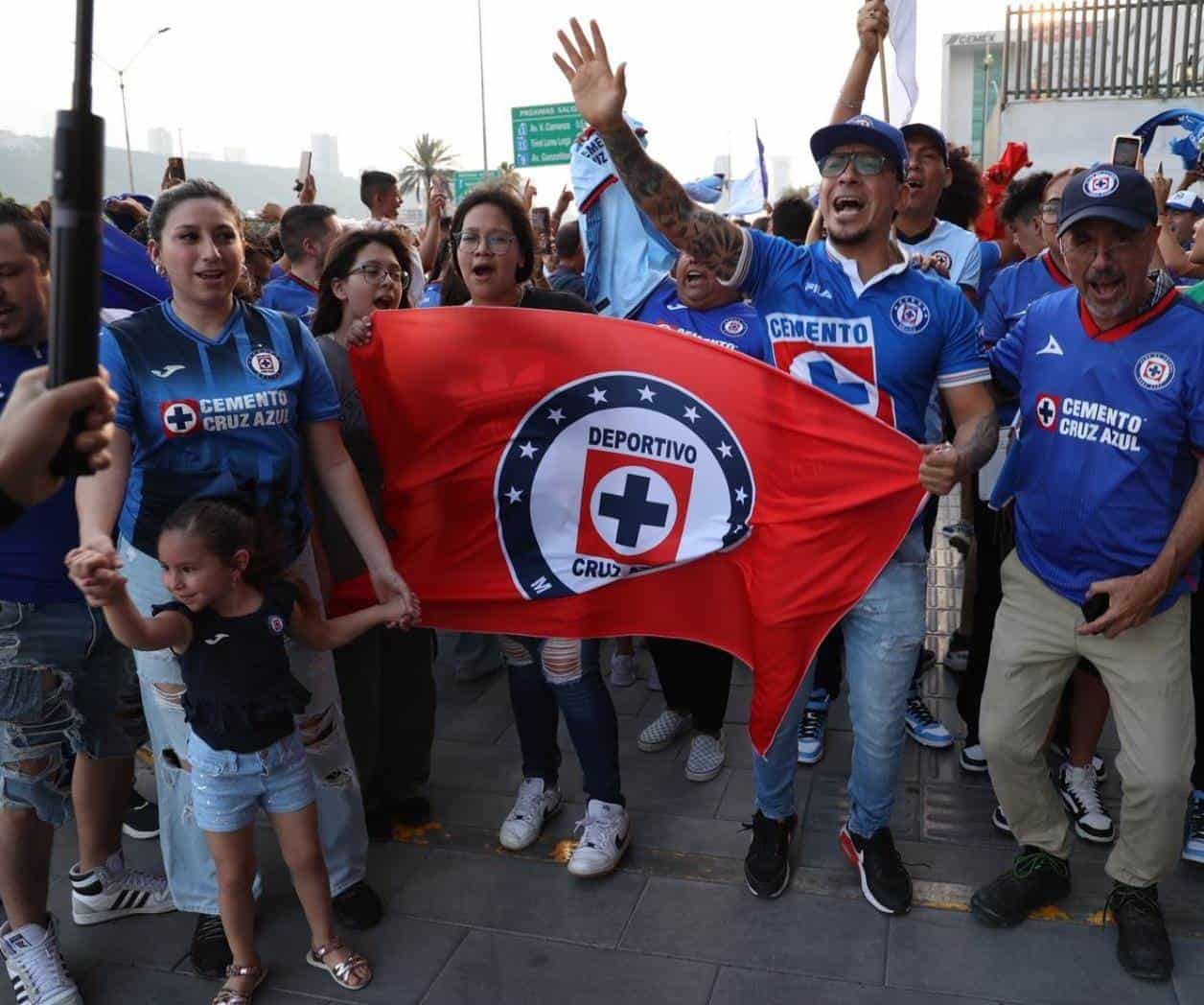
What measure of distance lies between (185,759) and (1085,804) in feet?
9.93

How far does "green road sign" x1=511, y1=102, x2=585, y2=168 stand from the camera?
1016 inches

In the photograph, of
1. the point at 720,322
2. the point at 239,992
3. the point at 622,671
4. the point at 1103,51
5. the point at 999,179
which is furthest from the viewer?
the point at 1103,51

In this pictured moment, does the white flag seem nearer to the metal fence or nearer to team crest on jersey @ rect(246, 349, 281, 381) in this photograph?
team crest on jersey @ rect(246, 349, 281, 381)

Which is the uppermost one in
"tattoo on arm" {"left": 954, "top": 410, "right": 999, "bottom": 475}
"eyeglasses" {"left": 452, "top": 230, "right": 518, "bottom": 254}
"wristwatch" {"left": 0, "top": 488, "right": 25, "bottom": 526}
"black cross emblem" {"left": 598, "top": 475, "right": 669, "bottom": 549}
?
"eyeglasses" {"left": 452, "top": 230, "right": 518, "bottom": 254}

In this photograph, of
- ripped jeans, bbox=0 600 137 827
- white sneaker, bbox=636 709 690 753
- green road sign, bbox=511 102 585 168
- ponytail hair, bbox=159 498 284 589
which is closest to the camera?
ponytail hair, bbox=159 498 284 589

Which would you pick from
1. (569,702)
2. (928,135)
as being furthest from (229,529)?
(928,135)

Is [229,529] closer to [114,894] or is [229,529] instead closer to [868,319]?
[114,894]

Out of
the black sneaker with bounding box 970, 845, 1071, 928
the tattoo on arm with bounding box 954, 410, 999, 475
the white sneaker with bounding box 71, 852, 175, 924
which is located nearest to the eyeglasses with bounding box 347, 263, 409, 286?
the tattoo on arm with bounding box 954, 410, 999, 475

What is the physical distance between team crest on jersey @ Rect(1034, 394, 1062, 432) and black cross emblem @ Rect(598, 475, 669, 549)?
1167 millimetres

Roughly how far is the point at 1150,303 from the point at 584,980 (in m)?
2.47

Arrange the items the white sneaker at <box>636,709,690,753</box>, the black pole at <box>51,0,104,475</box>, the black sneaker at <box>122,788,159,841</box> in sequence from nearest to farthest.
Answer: the black pole at <box>51,0,104,475</box> → the black sneaker at <box>122,788,159,841</box> → the white sneaker at <box>636,709,690,753</box>

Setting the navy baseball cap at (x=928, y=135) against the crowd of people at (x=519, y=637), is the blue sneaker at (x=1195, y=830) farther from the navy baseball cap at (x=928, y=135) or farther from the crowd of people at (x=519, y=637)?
the navy baseball cap at (x=928, y=135)

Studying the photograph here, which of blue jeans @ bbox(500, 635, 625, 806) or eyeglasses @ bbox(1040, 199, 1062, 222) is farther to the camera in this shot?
eyeglasses @ bbox(1040, 199, 1062, 222)

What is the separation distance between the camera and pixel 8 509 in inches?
69.9
